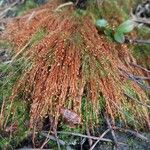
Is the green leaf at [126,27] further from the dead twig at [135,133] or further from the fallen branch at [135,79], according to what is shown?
the dead twig at [135,133]

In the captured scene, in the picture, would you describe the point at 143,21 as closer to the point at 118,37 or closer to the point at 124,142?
the point at 118,37

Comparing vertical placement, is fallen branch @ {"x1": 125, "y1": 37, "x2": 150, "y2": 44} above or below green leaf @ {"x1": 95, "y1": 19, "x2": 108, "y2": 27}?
below

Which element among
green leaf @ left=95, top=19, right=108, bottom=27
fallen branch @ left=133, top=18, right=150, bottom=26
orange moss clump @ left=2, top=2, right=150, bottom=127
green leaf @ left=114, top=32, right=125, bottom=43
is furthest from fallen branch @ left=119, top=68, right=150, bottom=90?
fallen branch @ left=133, top=18, right=150, bottom=26

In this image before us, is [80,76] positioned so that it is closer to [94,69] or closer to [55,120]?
[94,69]

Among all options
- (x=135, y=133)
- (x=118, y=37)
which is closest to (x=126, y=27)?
(x=118, y=37)

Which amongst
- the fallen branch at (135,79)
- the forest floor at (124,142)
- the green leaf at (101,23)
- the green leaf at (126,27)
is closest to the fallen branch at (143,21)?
the green leaf at (126,27)

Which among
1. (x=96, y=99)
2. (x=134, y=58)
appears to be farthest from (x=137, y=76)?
(x=96, y=99)

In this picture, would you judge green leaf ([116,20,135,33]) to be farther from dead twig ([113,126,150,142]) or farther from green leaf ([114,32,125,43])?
dead twig ([113,126,150,142])

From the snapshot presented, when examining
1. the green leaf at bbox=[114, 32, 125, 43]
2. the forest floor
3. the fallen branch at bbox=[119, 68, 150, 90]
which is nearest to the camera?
the forest floor
